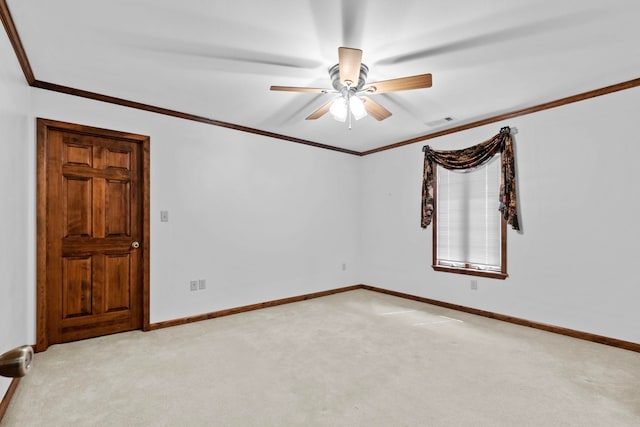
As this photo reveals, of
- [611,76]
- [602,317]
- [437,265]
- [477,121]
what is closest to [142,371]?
[437,265]

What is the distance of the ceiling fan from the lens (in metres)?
2.17

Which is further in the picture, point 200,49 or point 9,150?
point 200,49

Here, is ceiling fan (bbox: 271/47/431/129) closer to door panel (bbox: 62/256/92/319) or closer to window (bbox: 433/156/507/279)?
window (bbox: 433/156/507/279)

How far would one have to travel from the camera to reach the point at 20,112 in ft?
8.41

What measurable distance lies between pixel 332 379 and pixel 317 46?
255 centimetres

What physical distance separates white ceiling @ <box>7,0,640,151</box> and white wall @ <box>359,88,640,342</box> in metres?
0.37

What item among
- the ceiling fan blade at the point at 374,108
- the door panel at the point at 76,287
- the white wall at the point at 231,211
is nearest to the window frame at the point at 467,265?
the white wall at the point at 231,211

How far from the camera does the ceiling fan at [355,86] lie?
2174 millimetres

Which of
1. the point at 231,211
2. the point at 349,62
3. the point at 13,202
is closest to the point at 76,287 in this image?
the point at 13,202

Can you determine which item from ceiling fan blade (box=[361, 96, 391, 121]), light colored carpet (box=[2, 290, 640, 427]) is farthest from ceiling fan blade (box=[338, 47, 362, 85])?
light colored carpet (box=[2, 290, 640, 427])

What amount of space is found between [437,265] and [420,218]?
2.50 feet

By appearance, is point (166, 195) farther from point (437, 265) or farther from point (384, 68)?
point (437, 265)

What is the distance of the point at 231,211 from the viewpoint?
421cm

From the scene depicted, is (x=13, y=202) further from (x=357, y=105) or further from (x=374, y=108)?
(x=374, y=108)
